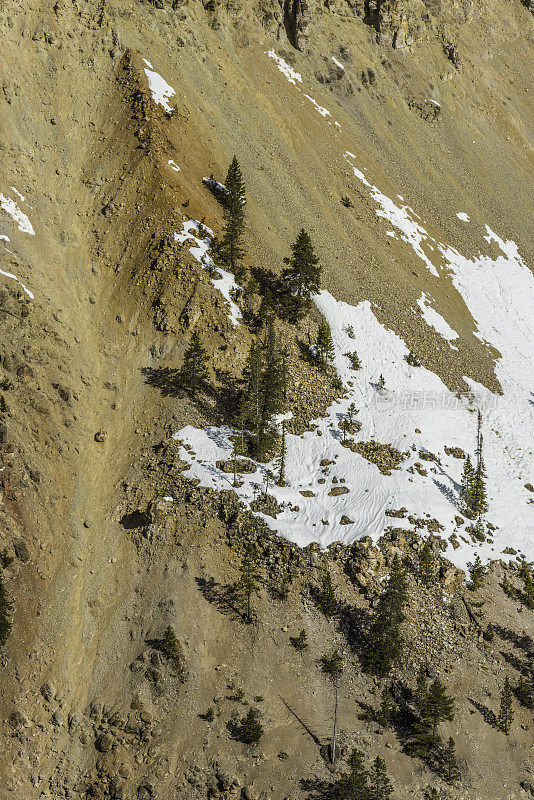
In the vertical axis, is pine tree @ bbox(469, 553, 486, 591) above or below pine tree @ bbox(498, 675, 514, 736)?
above

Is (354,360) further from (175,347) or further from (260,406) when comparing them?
(175,347)

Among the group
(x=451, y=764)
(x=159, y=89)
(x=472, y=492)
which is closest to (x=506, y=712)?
(x=451, y=764)

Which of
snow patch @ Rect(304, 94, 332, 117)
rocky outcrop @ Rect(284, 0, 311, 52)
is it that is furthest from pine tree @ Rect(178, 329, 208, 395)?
rocky outcrop @ Rect(284, 0, 311, 52)

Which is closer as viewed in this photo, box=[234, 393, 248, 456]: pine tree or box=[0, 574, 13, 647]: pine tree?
box=[0, 574, 13, 647]: pine tree

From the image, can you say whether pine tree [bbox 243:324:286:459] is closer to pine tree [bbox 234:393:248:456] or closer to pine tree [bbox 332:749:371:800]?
pine tree [bbox 234:393:248:456]

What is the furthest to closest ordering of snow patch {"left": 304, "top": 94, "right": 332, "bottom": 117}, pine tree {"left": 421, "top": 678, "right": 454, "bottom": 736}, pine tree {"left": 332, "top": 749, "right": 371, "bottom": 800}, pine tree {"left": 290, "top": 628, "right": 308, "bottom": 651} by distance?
snow patch {"left": 304, "top": 94, "right": 332, "bottom": 117}
pine tree {"left": 290, "top": 628, "right": 308, "bottom": 651}
pine tree {"left": 421, "top": 678, "right": 454, "bottom": 736}
pine tree {"left": 332, "top": 749, "right": 371, "bottom": 800}
